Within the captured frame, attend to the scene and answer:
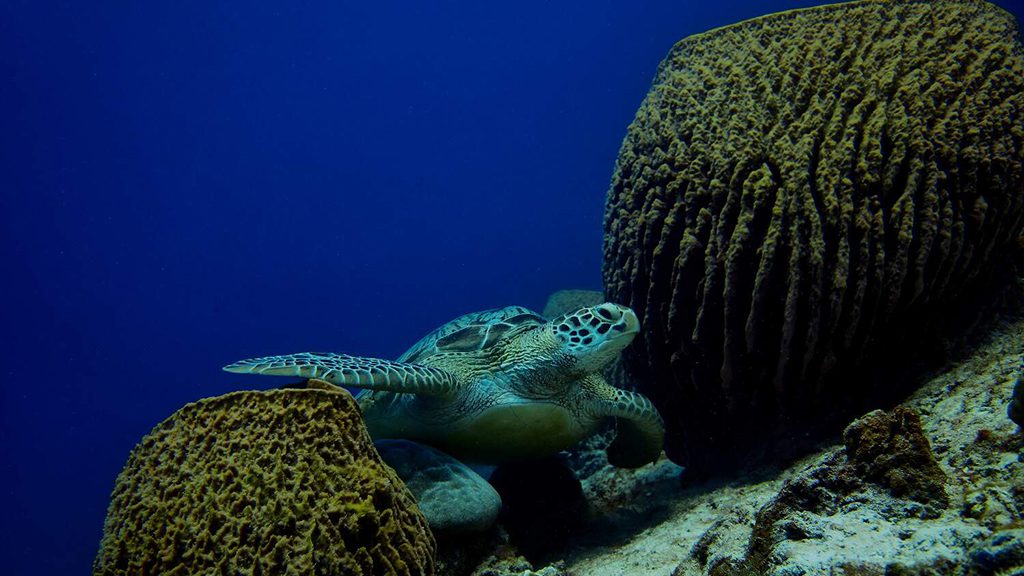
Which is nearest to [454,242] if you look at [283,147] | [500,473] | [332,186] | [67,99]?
[332,186]

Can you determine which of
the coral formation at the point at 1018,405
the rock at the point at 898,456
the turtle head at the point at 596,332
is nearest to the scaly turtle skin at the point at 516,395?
the turtle head at the point at 596,332

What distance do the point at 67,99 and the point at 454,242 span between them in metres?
55.9

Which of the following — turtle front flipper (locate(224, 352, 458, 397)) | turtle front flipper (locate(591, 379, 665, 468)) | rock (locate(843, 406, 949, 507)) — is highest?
turtle front flipper (locate(224, 352, 458, 397))

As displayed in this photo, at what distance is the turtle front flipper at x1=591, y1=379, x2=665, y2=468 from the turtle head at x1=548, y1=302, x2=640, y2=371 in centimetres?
25

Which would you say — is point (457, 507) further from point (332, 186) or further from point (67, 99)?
point (332, 186)

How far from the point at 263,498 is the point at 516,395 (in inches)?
70.0

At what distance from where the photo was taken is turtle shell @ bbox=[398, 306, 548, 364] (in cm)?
390

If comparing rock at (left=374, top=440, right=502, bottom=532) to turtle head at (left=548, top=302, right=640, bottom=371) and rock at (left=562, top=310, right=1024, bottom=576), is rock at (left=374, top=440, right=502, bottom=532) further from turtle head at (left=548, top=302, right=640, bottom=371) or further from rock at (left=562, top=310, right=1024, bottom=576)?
turtle head at (left=548, top=302, right=640, bottom=371)

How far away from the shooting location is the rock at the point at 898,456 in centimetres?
143

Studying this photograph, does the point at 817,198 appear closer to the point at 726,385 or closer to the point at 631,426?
the point at 726,385

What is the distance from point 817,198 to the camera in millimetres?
2674

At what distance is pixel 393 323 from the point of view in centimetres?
7194

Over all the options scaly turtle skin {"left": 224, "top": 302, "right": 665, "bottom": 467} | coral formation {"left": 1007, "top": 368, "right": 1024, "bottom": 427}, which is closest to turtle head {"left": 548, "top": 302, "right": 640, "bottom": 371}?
scaly turtle skin {"left": 224, "top": 302, "right": 665, "bottom": 467}

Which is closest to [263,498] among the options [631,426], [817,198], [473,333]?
[473,333]
